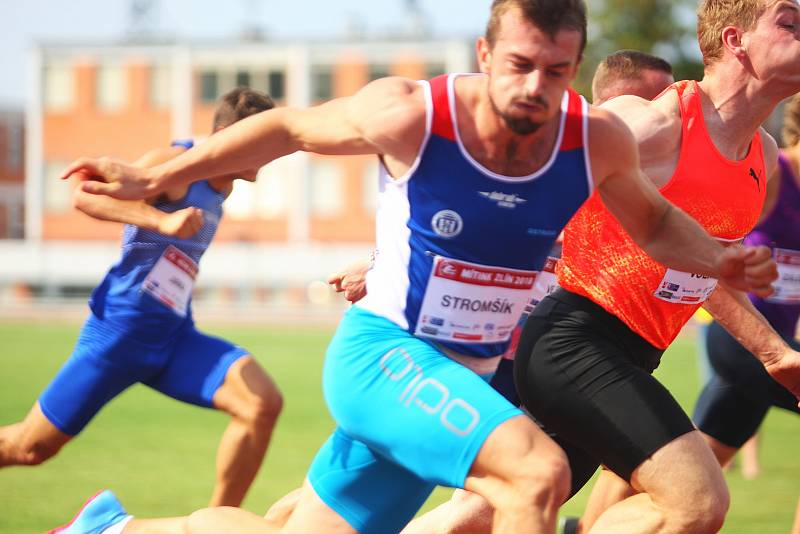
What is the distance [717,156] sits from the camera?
175 inches

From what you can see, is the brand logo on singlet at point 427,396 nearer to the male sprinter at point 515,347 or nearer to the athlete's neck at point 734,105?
the male sprinter at point 515,347

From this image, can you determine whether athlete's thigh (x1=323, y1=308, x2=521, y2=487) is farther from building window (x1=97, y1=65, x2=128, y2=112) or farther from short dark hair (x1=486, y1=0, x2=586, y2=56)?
building window (x1=97, y1=65, x2=128, y2=112)

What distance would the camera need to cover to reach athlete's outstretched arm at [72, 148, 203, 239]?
448cm

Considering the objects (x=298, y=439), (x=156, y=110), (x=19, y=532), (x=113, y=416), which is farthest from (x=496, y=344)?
(x=156, y=110)

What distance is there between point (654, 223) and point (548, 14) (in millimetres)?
906

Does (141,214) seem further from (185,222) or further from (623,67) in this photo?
(623,67)

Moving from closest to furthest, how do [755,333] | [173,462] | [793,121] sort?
[755,333] → [793,121] → [173,462]

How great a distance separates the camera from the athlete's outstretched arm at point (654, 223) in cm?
381

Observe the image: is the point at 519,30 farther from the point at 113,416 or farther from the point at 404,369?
the point at 113,416

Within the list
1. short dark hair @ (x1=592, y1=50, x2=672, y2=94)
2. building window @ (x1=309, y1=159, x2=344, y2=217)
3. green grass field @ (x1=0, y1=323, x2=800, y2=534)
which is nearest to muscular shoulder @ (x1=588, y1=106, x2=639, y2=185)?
short dark hair @ (x1=592, y1=50, x2=672, y2=94)

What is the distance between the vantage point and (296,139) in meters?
3.87

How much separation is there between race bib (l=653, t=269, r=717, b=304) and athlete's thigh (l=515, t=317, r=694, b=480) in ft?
0.95

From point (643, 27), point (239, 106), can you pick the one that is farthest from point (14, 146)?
point (239, 106)

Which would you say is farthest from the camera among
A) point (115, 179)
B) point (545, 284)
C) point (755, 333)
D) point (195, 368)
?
point (195, 368)
